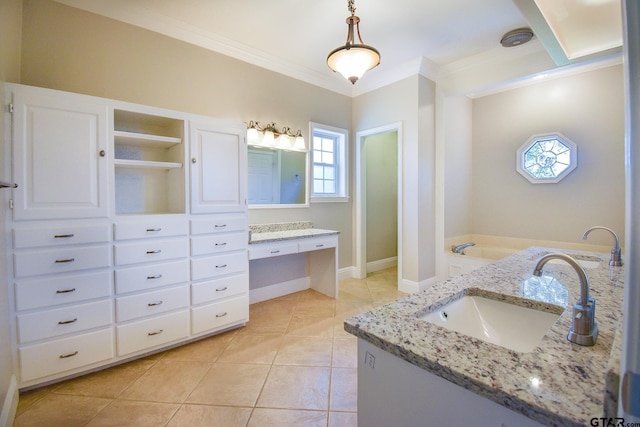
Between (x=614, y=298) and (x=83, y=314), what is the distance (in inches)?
112

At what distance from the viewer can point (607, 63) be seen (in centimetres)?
324

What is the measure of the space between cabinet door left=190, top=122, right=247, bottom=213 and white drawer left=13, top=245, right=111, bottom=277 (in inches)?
27.1

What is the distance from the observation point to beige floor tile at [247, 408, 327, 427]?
4.98ft

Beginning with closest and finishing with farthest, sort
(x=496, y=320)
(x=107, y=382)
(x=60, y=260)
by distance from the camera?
1. (x=496, y=320)
2. (x=60, y=260)
3. (x=107, y=382)

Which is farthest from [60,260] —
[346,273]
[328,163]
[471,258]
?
[471,258]

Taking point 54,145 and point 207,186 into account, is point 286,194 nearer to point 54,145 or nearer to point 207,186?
point 207,186

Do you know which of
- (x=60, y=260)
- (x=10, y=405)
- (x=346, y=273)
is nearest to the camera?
(x=10, y=405)

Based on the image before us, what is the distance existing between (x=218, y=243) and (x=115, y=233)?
734 millimetres

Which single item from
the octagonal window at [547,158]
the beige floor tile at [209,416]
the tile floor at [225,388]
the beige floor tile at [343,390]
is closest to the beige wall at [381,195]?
the octagonal window at [547,158]

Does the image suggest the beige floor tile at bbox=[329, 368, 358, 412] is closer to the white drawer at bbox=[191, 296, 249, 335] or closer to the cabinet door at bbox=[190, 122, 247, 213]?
the white drawer at bbox=[191, 296, 249, 335]

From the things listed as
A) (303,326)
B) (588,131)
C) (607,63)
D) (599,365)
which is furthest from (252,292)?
(607,63)

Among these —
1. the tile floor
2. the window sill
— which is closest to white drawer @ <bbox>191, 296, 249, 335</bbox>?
the tile floor

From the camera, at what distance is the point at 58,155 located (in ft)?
5.82

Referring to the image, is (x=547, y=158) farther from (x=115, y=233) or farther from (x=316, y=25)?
(x=115, y=233)
